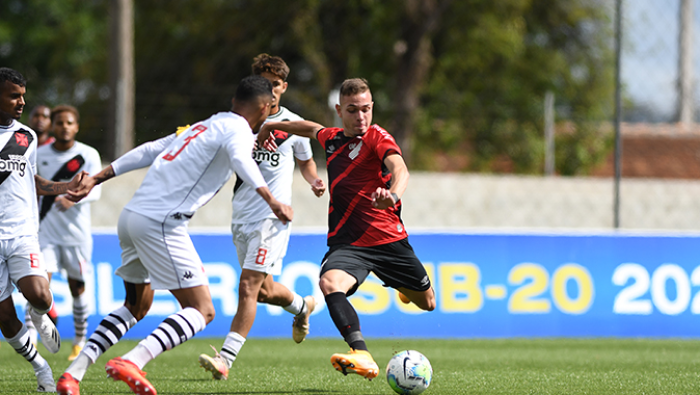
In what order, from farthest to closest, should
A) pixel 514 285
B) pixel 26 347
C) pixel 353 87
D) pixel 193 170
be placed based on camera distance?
1. pixel 514 285
2. pixel 353 87
3. pixel 26 347
4. pixel 193 170

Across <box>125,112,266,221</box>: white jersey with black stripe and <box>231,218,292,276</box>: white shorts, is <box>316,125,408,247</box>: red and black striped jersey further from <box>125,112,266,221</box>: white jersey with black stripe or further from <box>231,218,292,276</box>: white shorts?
<box>125,112,266,221</box>: white jersey with black stripe

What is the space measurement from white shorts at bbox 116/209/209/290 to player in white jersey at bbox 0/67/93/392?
858mm

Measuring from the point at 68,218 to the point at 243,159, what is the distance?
14.5ft

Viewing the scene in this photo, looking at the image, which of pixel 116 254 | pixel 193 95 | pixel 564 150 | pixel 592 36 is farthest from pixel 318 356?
pixel 592 36

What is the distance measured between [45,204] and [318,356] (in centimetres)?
303

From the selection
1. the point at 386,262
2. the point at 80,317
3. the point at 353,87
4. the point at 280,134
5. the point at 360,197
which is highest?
the point at 353,87

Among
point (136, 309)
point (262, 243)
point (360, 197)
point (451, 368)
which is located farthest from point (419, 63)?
point (136, 309)

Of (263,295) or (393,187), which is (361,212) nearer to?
(393,187)

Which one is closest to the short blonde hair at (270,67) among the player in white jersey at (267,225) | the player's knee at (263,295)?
the player in white jersey at (267,225)

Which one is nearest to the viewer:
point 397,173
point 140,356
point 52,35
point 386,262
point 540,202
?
point 140,356

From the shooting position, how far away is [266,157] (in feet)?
22.2

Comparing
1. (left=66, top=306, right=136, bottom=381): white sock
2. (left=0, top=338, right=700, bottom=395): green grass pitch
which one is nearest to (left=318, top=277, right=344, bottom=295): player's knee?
(left=0, top=338, right=700, bottom=395): green grass pitch

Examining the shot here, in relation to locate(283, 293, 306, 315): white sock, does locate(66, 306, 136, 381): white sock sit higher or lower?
higher

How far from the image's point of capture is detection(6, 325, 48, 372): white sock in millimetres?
5656
